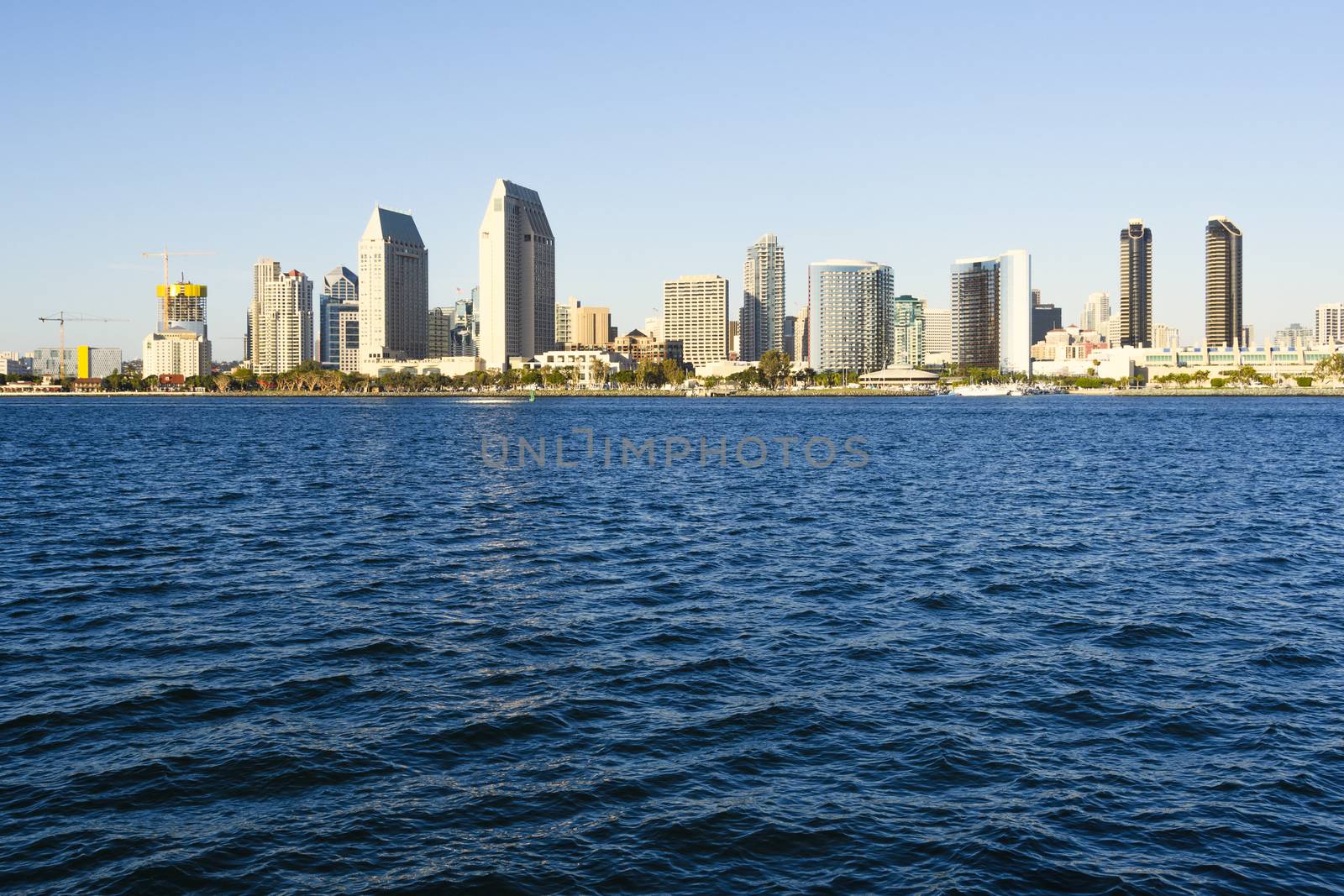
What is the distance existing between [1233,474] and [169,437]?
11702 cm

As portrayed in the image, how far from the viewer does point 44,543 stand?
4322 cm

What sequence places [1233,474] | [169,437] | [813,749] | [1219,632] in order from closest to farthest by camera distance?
[813,749] < [1219,632] < [1233,474] < [169,437]

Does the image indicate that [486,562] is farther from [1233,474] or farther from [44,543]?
[1233,474]

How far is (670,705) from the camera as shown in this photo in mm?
21859

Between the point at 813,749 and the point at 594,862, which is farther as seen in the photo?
the point at 813,749

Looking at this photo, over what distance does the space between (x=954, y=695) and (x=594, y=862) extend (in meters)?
10.2

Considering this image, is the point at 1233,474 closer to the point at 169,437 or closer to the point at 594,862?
the point at 594,862

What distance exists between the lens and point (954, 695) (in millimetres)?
22438

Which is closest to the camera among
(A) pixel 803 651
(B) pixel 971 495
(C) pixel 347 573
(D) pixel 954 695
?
(D) pixel 954 695

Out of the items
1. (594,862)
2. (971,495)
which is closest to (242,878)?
(594,862)

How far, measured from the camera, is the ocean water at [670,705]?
49.7 feet

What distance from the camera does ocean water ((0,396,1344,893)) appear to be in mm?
15156

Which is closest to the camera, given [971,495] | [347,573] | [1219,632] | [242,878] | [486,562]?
[242,878]

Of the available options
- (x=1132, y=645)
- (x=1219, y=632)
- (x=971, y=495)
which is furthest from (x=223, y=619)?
(x=971, y=495)
